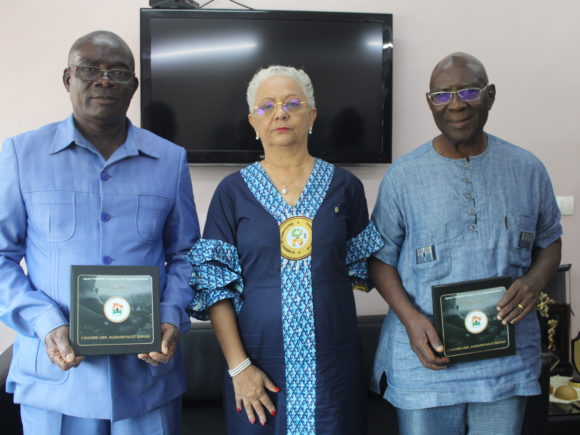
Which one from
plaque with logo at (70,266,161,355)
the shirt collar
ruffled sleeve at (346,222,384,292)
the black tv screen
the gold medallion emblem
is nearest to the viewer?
plaque with logo at (70,266,161,355)

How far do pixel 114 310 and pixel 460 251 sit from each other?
0.98 metres

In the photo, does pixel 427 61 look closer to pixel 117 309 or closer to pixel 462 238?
pixel 462 238

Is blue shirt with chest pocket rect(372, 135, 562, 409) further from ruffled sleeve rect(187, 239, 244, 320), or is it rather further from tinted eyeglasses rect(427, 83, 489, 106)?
ruffled sleeve rect(187, 239, 244, 320)

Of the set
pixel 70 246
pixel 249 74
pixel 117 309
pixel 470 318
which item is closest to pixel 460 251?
pixel 470 318

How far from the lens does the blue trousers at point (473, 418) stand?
159 centimetres

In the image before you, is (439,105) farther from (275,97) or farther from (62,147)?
(62,147)

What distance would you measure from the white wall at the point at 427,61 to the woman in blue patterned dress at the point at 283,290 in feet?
4.38

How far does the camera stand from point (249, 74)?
281cm

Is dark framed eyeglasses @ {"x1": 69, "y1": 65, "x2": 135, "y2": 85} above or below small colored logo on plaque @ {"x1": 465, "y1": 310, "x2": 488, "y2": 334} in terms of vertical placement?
above

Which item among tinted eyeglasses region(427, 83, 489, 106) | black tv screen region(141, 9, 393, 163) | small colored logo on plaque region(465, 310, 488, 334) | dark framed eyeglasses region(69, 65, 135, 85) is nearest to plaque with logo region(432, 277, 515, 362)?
small colored logo on plaque region(465, 310, 488, 334)

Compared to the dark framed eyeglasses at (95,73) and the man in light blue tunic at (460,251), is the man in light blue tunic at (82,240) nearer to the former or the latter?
the dark framed eyeglasses at (95,73)

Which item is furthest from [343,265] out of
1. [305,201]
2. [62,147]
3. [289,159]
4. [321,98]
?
[321,98]

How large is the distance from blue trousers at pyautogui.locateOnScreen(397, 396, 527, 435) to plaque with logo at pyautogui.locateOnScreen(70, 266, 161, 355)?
80 cm

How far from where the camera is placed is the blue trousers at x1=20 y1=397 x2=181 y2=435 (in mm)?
1409
